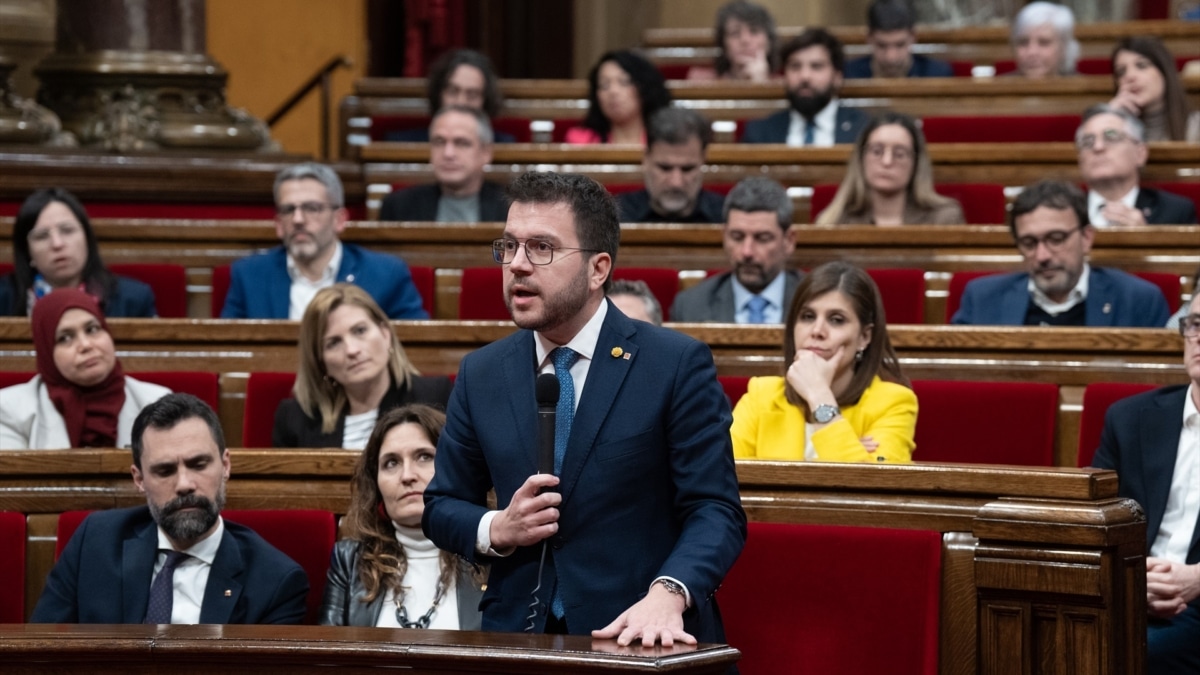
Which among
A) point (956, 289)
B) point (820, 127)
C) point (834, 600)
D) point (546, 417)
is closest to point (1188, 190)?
point (956, 289)

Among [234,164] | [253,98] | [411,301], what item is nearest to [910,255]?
[411,301]

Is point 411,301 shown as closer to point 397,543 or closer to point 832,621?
point 397,543

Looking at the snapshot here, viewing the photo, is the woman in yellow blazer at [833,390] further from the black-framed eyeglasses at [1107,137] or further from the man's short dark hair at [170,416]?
the black-framed eyeglasses at [1107,137]

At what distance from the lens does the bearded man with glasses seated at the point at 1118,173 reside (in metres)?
3.11

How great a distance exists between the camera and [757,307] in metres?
2.70

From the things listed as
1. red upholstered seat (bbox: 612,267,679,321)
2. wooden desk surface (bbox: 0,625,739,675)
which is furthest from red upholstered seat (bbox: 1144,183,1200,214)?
wooden desk surface (bbox: 0,625,739,675)

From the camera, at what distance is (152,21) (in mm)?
3789

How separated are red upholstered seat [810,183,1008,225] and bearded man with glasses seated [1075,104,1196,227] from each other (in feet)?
0.79

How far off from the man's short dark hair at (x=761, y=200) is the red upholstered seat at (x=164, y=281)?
106 centimetres

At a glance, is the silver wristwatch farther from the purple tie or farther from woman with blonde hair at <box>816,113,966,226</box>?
woman with blonde hair at <box>816,113,966,226</box>

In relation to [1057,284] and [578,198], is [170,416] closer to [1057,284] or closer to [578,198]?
[578,198]

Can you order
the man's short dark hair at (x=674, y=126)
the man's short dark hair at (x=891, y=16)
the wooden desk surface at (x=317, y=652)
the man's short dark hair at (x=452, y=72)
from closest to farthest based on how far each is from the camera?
the wooden desk surface at (x=317, y=652), the man's short dark hair at (x=674, y=126), the man's short dark hair at (x=452, y=72), the man's short dark hair at (x=891, y=16)

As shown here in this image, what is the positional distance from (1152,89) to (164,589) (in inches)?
102

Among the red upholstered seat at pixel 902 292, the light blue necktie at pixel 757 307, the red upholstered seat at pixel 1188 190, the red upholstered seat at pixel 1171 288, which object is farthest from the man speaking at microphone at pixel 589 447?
the red upholstered seat at pixel 1188 190
